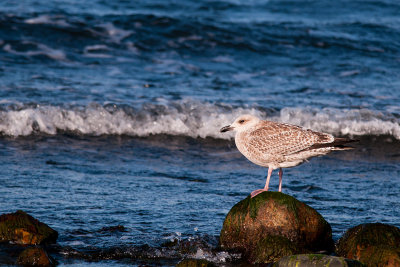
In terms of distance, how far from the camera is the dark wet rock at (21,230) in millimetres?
5688

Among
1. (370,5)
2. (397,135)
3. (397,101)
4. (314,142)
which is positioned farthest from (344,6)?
(314,142)

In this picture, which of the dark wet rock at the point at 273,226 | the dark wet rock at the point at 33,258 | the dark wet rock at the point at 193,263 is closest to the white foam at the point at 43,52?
the dark wet rock at the point at 273,226

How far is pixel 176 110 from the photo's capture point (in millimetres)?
11078

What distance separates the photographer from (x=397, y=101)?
39.3ft

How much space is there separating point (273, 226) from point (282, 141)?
98 centimetres

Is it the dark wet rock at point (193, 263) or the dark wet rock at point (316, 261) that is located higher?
the dark wet rock at point (316, 261)

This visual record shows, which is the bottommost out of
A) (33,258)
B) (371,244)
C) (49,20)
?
(33,258)

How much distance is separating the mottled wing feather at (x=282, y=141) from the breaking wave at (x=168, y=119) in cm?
405

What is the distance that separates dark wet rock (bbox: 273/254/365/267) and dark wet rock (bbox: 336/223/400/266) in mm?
312

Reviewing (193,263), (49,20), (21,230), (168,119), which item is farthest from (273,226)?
(49,20)

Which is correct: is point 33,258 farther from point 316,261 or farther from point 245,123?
point 245,123

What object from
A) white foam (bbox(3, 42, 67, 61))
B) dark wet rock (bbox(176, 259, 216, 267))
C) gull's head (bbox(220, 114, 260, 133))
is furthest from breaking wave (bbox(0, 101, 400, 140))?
dark wet rock (bbox(176, 259, 216, 267))

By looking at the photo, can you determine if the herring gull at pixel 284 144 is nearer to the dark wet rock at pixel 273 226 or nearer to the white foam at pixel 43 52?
the dark wet rock at pixel 273 226

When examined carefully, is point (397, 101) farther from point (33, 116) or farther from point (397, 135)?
point (33, 116)
